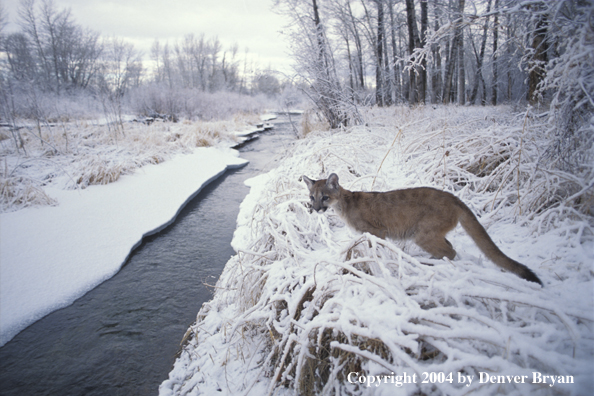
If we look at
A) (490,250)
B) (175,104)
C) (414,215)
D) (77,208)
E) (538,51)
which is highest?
(175,104)

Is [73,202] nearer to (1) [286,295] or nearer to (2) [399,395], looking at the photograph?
(1) [286,295]

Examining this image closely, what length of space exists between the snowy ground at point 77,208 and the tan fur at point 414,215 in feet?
11.5

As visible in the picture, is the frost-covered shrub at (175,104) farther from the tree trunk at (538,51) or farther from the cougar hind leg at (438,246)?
the cougar hind leg at (438,246)

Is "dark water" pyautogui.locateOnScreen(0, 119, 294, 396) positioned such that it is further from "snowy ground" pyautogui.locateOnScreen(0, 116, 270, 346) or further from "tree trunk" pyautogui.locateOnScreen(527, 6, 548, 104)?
"tree trunk" pyautogui.locateOnScreen(527, 6, 548, 104)

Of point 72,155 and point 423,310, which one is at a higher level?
point 72,155

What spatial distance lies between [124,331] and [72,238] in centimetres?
245

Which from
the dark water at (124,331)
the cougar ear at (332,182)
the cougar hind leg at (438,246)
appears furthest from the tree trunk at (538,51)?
the dark water at (124,331)

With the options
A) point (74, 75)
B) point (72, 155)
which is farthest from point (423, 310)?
point (74, 75)

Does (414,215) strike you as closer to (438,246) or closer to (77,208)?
(438,246)

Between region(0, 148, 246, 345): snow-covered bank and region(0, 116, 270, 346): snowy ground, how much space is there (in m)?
0.01

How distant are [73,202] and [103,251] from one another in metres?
2.37

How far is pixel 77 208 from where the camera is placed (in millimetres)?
5340

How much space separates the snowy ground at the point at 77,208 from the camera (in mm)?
3404

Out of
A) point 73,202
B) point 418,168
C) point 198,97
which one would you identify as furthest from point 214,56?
point 418,168
